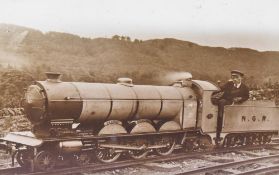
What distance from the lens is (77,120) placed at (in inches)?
286

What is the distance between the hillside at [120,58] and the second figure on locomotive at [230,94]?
7.42m

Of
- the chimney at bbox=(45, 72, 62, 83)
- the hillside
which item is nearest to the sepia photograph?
the chimney at bbox=(45, 72, 62, 83)

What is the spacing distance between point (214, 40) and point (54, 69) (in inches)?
326

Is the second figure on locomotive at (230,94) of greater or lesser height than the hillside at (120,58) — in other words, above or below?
below

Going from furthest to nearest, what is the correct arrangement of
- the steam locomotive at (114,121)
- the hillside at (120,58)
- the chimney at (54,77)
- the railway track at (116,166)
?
1. the hillside at (120,58)
2. the chimney at (54,77)
3. the steam locomotive at (114,121)
4. the railway track at (116,166)

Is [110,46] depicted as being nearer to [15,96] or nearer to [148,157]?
[15,96]

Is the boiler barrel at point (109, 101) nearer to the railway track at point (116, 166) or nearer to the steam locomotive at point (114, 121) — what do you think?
the steam locomotive at point (114, 121)

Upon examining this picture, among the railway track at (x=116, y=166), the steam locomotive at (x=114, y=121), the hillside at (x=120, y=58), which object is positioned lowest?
the railway track at (x=116, y=166)

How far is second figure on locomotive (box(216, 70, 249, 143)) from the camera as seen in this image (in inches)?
385

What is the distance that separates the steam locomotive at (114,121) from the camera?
6.86 metres

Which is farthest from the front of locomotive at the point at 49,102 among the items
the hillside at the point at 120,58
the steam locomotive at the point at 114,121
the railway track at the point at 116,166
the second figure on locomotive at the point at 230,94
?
the hillside at the point at 120,58

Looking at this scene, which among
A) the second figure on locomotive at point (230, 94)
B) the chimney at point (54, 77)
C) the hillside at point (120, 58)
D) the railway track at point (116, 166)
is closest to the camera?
the railway track at point (116, 166)

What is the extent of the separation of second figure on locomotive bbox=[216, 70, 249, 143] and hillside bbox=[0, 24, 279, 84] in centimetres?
742

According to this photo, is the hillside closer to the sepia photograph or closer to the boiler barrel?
the sepia photograph
